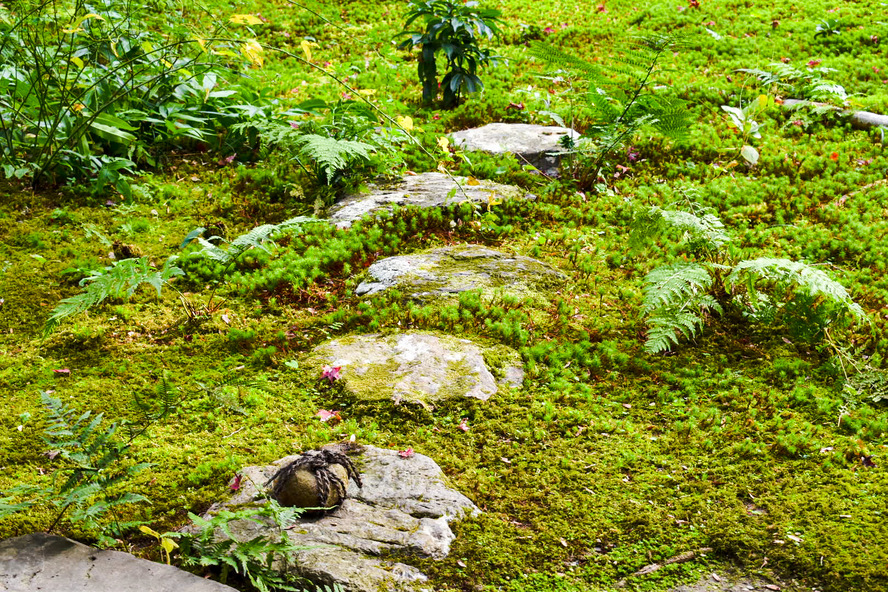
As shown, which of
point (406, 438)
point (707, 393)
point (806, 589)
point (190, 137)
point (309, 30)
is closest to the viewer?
point (806, 589)

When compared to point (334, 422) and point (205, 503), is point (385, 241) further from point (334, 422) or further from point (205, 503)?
point (205, 503)

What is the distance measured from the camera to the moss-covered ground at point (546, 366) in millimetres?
3096

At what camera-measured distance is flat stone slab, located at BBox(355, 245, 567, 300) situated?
478 centimetres

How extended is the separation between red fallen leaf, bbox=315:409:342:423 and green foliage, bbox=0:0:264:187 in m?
2.89

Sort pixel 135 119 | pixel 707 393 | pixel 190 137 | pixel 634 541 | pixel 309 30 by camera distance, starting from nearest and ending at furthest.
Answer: pixel 634 541 → pixel 707 393 → pixel 135 119 → pixel 190 137 → pixel 309 30

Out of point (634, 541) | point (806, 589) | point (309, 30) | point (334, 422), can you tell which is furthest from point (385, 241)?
point (309, 30)

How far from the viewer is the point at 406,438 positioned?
357 cm

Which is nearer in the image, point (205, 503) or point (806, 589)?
point (806, 589)

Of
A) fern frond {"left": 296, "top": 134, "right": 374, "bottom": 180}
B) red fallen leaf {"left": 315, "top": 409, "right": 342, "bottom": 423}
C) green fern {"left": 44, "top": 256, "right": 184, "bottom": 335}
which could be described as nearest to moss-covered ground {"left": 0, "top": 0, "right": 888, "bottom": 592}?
red fallen leaf {"left": 315, "top": 409, "right": 342, "bottom": 423}

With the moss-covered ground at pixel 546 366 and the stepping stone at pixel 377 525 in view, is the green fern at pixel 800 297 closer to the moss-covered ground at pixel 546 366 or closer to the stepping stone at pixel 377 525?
the moss-covered ground at pixel 546 366

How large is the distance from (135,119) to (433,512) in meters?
4.63

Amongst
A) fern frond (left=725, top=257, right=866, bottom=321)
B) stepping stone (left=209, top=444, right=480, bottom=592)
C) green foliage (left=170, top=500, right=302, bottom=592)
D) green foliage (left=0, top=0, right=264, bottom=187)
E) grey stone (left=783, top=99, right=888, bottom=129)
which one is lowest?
stepping stone (left=209, top=444, right=480, bottom=592)

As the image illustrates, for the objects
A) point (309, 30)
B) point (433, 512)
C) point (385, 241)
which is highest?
point (309, 30)

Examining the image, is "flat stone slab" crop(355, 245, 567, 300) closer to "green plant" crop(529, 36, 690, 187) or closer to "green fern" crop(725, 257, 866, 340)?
"green fern" crop(725, 257, 866, 340)
